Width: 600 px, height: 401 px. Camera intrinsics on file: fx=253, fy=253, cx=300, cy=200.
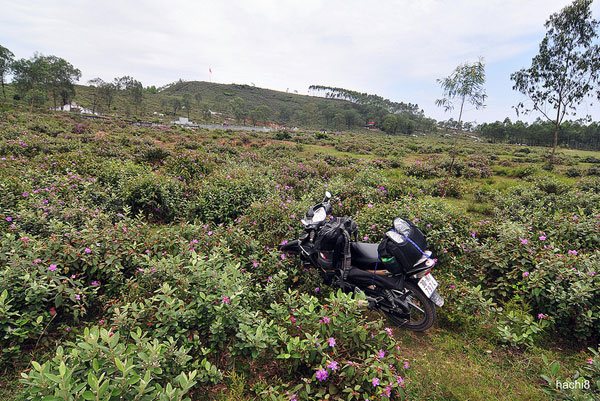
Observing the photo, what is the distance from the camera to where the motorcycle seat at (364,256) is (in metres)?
3.42

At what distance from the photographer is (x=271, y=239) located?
15.3 feet

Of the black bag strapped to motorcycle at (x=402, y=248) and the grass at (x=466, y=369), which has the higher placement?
the black bag strapped to motorcycle at (x=402, y=248)

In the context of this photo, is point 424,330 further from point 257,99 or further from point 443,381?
point 257,99

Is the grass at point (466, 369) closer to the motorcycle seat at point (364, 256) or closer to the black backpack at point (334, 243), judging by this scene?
the motorcycle seat at point (364, 256)

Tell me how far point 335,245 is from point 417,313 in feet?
5.81

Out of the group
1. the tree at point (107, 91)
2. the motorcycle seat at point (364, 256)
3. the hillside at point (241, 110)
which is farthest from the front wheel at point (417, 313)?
the tree at point (107, 91)

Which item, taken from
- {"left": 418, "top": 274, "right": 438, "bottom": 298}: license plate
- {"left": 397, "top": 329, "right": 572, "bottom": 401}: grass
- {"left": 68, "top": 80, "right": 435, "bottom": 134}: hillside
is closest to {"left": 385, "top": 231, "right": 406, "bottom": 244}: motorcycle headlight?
{"left": 418, "top": 274, "right": 438, "bottom": 298}: license plate

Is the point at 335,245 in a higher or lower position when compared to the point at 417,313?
higher

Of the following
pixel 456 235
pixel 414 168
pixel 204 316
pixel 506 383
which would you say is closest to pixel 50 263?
pixel 204 316

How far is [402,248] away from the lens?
295 cm

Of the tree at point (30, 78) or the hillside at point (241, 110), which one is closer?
the tree at point (30, 78)

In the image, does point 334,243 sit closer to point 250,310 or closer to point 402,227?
point 402,227

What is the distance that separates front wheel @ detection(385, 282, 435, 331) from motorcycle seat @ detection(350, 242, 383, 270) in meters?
0.53

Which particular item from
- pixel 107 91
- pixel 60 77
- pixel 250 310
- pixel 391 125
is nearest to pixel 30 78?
pixel 60 77
